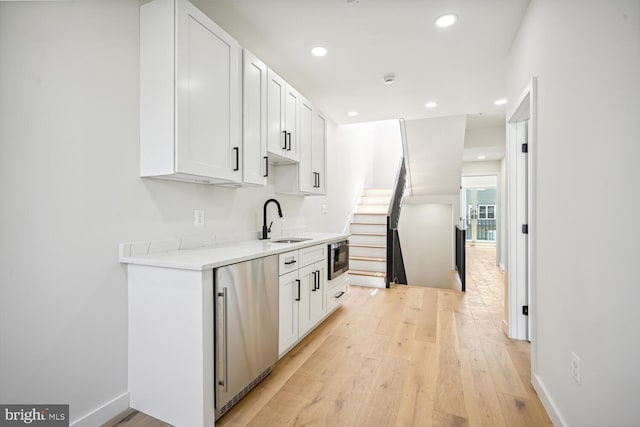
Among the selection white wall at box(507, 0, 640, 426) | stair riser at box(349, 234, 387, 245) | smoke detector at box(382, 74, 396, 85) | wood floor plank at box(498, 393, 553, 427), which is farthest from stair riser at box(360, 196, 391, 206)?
wood floor plank at box(498, 393, 553, 427)

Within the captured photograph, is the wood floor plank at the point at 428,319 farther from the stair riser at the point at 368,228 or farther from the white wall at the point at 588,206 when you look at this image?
the stair riser at the point at 368,228

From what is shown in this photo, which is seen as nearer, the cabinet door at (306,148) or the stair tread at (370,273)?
the cabinet door at (306,148)

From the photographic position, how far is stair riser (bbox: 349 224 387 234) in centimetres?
534

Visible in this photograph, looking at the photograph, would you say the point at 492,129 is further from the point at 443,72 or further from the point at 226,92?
the point at 226,92

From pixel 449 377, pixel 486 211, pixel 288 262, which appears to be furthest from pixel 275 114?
pixel 486 211

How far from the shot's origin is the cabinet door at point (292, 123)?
9.25 feet

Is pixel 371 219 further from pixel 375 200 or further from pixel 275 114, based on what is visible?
pixel 275 114

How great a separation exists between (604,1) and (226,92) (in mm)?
1967

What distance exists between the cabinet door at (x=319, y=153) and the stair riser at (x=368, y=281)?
1665 millimetres

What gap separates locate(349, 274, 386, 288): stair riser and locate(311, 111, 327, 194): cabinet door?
167 centimetres

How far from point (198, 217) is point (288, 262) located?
76cm

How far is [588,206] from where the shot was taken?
1.26 meters

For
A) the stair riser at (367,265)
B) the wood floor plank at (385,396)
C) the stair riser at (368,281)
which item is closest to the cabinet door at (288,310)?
Result: the wood floor plank at (385,396)

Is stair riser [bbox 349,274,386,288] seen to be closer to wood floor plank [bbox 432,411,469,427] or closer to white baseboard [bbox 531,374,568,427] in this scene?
white baseboard [bbox 531,374,568,427]
